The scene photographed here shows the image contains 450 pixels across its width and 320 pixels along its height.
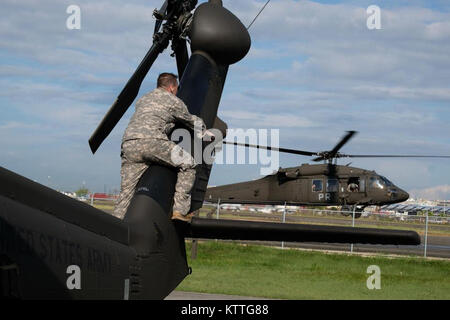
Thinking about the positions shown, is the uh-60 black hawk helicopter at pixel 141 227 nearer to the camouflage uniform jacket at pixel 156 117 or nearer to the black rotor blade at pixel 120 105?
the black rotor blade at pixel 120 105

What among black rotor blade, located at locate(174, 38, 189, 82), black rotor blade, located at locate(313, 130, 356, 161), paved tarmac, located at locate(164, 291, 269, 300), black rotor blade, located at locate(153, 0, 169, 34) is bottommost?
paved tarmac, located at locate(164, 291, 269, 300)

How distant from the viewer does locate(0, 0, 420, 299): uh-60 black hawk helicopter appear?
378 centimetres

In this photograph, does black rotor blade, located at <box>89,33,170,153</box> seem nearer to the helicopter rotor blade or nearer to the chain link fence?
the helicopter rotor blade

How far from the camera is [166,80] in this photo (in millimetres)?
6336

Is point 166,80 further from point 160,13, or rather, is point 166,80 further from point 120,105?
point 160,13

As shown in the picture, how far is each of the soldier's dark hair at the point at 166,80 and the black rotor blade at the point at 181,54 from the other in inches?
74.0

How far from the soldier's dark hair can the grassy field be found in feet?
28.1

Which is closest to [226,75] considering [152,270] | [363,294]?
[152,270]

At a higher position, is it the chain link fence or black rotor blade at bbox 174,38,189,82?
black rotor blade at bbox 174,38,189,82

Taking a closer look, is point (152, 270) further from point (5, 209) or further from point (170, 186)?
point (5, 209)

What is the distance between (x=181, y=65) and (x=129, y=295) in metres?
4.02

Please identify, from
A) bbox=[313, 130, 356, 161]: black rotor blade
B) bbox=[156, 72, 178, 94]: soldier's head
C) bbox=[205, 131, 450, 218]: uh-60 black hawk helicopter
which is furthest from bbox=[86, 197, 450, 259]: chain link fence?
bbox=[156, 72, 178, 94]: soldier's head

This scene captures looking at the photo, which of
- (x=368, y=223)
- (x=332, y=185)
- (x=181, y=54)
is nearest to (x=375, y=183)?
(x=332, y=185)
